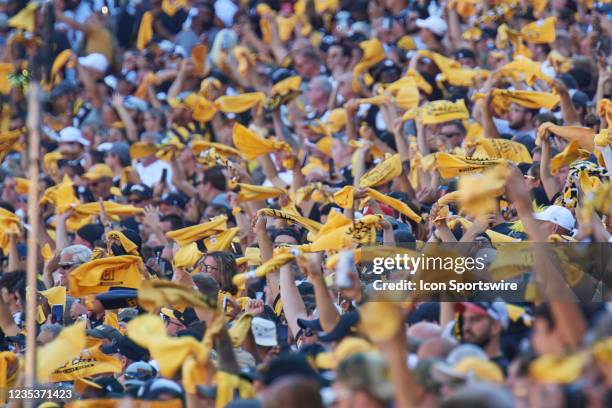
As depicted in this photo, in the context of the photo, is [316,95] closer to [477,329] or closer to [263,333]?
[263,333]

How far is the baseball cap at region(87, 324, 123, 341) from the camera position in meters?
8.72

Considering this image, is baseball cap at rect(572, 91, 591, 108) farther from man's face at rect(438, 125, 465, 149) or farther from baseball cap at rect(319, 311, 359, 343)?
baseball cap at rect(319, 311, 359, 343)

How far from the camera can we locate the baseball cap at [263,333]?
26.1ft

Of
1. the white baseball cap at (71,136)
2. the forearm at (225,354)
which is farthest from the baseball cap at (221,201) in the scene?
the forearm at (225,354)

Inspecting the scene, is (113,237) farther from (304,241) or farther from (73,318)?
(304,241)

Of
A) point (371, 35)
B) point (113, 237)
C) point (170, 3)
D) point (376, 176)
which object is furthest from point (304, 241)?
point (170, 3)

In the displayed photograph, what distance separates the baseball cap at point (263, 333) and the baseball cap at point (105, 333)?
3.78 ft

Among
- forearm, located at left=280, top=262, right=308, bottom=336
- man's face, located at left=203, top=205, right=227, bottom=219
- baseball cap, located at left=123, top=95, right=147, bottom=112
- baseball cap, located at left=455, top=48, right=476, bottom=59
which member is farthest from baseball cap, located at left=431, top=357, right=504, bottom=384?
baseball cap, located at left=123, top=95, right=147, bottom=112

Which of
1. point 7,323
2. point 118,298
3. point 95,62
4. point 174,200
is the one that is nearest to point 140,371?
point 118,298

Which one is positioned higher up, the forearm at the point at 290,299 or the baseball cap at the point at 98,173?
the forearm at the point at 290,299

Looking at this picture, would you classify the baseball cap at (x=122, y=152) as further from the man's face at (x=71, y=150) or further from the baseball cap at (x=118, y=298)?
the baseball cap at (x=118, y=298)

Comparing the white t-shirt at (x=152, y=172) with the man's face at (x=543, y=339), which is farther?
the white t-shirt at (x=152, y=172)

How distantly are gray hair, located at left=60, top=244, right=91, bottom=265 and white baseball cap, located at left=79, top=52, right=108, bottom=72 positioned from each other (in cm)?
613

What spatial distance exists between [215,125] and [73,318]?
4817 mm
